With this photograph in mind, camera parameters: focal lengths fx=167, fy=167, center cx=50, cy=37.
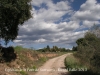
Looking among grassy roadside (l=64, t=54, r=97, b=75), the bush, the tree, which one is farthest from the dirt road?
the tree

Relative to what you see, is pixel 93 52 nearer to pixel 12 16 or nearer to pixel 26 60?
pixel 12 16

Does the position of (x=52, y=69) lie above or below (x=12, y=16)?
below

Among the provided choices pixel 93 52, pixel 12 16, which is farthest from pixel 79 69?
pixel 12 16

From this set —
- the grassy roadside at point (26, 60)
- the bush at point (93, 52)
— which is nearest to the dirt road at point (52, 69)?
the grassy roadside at point (26, 60)

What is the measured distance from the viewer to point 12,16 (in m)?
20.9

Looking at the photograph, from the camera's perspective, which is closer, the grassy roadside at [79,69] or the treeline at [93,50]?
the treeline at [93,50]

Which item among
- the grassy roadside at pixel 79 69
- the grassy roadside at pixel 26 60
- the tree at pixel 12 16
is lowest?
the grassy roadside at pixel 79 69

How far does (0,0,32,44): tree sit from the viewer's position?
19781 mm

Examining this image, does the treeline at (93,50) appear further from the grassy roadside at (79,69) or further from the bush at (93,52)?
the grassy roadside at (79,69)

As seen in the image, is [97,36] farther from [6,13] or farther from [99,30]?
[6,13]

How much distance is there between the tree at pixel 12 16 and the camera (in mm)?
19781

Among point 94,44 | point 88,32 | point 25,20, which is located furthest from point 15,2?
point 94,44

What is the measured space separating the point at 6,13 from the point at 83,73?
38.1 feet

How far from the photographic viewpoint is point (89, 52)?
55.3 feet
